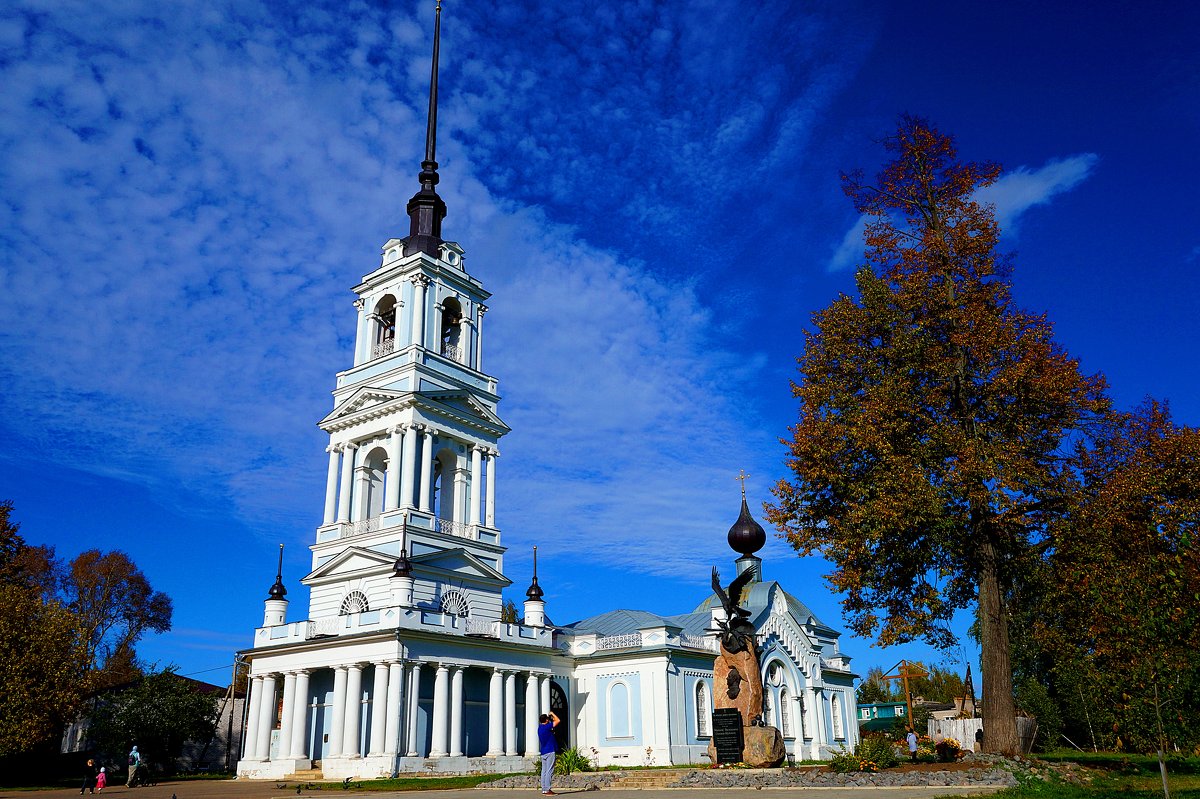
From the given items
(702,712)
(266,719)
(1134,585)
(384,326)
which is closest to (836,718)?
(702,712)

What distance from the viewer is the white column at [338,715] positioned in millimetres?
28516

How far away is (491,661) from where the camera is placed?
102 feet

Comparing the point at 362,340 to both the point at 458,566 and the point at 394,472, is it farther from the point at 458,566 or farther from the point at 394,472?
the point at 458,566

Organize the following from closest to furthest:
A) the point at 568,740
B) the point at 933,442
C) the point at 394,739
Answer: the point at 933,442 < the point at 394,739 < the point at 568,740

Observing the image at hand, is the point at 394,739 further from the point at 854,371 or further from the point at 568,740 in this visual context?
the point at 854,371

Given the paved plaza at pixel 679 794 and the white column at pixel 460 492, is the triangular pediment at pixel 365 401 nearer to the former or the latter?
the white column at pixel 460 492

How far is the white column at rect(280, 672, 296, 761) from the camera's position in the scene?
29.7 m

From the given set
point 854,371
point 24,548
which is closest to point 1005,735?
point 854,371

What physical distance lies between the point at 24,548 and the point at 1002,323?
1573 inches

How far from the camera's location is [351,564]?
107 ft

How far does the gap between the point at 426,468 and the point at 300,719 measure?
9936 mm

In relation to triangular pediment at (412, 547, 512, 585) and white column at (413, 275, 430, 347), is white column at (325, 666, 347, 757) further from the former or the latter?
white column at (413, 275, 430, 347)

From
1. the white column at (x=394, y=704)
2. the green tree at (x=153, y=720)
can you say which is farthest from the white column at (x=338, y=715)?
the green tree at (x=153, y=720)

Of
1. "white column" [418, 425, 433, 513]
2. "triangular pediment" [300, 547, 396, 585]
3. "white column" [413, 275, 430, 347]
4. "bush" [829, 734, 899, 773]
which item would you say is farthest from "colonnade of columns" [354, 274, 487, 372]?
"bush" [829, 734, 899, 773]
